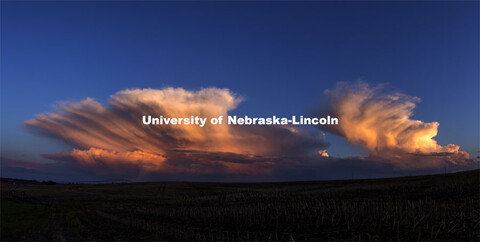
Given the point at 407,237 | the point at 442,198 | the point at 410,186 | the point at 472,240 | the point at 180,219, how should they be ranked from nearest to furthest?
the point at 472,240
the point at 407,237
the point at 180,219
the point at 442,198
the point at 410,186

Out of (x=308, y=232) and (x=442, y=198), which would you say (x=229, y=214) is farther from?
(x=442, y=198)

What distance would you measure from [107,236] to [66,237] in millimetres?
2727

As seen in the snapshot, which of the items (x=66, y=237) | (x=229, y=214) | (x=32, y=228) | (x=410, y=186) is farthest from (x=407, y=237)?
(x=410, y=186)

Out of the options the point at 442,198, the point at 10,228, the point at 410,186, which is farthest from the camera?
the point at 410,186

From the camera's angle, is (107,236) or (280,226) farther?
(280,226)

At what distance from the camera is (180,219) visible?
3222 centimetres

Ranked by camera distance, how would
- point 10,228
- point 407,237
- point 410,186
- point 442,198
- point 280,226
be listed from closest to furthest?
1. point 407,237
2. point 10,228
3. point 280,226
4. point 442,198
5. point 410,186

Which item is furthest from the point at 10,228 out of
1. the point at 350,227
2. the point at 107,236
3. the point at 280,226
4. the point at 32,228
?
the point at 350,227

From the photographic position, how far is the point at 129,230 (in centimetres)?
2577

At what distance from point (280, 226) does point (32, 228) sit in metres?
19.6

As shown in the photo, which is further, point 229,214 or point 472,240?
point 229,214

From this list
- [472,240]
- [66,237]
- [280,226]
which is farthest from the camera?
[280,226]

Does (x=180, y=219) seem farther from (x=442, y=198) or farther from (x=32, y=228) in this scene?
(x=442, y=198)

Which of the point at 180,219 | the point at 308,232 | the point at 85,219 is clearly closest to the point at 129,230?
the point at 180,219
